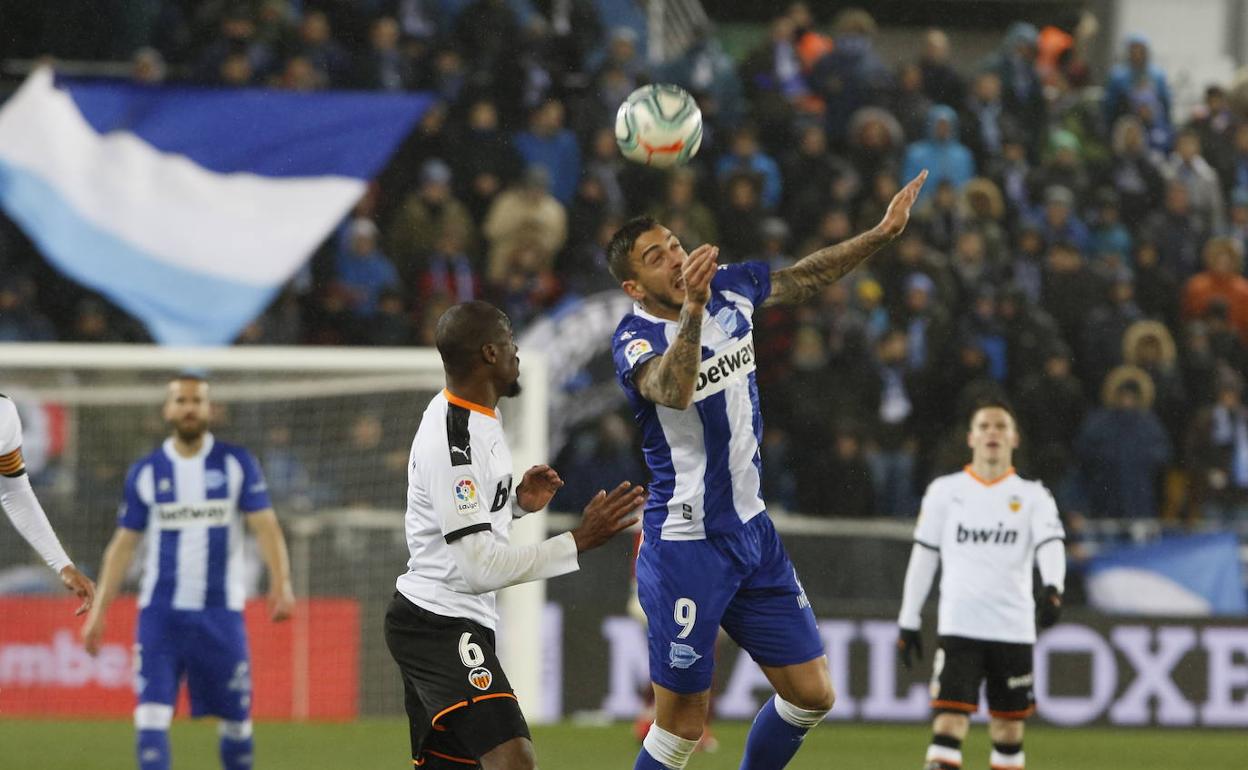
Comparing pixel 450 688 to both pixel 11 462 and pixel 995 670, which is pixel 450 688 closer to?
pixel 11 462

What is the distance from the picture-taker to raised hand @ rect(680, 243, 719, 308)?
5664mm

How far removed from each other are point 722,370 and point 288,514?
7120 mm

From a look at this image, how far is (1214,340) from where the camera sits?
1533 centimetres

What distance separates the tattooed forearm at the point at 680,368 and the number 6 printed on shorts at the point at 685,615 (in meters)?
0.79

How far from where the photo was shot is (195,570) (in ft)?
29.0

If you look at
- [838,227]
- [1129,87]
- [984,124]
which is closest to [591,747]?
[838,227]

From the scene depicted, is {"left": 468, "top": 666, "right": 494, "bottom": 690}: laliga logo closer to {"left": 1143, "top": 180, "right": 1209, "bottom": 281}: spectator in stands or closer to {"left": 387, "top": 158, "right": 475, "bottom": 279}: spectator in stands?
{"left": 387, "top": 158, "right": 475, "bottom": 279}: spectator in stands

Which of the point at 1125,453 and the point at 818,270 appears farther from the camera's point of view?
the point at 1125,453

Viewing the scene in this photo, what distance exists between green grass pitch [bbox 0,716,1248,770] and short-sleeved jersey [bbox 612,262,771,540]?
170 inches

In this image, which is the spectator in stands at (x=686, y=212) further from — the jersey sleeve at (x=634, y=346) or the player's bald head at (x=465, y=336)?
the player's bald head at (x=465, y=336)

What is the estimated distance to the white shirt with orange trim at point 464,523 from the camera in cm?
528

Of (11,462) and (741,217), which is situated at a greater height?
(741,217)

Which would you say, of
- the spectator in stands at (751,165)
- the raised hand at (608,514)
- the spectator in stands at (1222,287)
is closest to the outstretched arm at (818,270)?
the raised hand at (608,514)

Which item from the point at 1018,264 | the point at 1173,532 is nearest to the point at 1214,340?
the point at 1018,264
